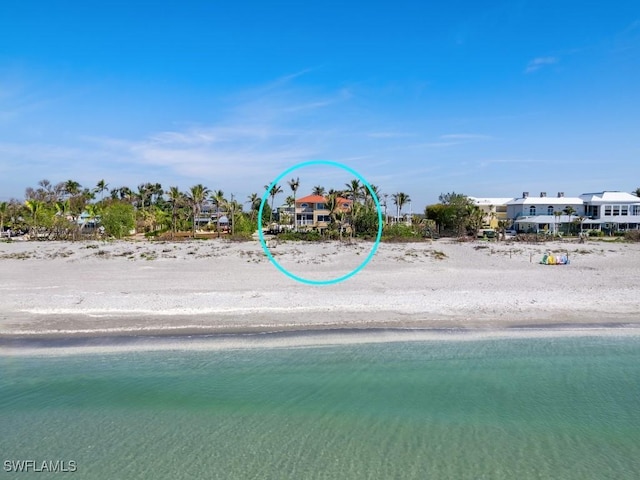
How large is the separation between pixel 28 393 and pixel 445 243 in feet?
134

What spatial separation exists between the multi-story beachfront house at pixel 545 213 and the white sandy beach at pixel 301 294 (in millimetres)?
34337

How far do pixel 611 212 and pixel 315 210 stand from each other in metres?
44.5

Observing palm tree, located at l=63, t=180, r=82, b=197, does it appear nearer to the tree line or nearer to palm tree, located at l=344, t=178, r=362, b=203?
the tree line

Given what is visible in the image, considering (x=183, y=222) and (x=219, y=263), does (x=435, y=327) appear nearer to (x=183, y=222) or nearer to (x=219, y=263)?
(x=219, y=263)

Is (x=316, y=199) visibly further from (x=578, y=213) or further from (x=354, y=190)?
(x=578, y=213)

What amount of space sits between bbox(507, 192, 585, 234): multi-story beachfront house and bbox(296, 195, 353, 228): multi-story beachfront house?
3045cm

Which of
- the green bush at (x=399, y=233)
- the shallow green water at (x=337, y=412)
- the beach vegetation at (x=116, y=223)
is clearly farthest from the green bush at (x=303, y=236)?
the shallow green water at (x=337, y=412)

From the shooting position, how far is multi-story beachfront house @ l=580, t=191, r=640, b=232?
2621 inches

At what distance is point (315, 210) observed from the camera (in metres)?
54.1

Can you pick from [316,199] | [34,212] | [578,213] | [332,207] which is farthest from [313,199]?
[578,213]

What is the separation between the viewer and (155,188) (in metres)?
98.1

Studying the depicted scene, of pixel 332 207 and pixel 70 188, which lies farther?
pixel 70 188

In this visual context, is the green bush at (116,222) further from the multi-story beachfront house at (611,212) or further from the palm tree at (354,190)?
the multi-story beachfront house at (611,212)

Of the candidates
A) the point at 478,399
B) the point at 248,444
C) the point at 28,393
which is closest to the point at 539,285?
the point at 478,399
